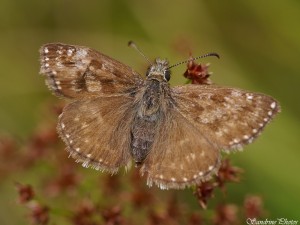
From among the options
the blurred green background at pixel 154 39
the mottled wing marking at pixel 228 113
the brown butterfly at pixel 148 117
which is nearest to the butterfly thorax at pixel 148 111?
the brown butterfly at pixel 148 117

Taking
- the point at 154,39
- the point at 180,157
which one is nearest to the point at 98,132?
the point at 180,157

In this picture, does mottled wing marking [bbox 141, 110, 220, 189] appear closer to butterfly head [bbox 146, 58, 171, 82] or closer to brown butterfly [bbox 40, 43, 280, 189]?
brown butterfly [bbox 40, 43, 280, 189]

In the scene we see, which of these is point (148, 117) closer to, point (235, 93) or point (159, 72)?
point (159, 72)

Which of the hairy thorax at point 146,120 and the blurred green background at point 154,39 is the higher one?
the blurred green background at point 154,39

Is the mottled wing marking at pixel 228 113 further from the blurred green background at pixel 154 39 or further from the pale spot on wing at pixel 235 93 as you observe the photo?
the blurred green background at pixel 154 39

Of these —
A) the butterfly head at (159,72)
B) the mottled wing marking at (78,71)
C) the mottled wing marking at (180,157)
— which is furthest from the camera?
the butterfly head at (159,72)

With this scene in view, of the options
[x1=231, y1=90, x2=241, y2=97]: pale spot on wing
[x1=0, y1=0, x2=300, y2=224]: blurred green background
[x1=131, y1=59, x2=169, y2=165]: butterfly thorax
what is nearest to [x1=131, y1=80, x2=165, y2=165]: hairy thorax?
[x1=131, y1=59, x2=169, y2=165]: butterfly thorax

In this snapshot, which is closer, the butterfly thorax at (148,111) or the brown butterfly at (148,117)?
the brown butterfly at (148,117)

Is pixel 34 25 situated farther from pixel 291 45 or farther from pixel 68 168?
pixel 291 45
